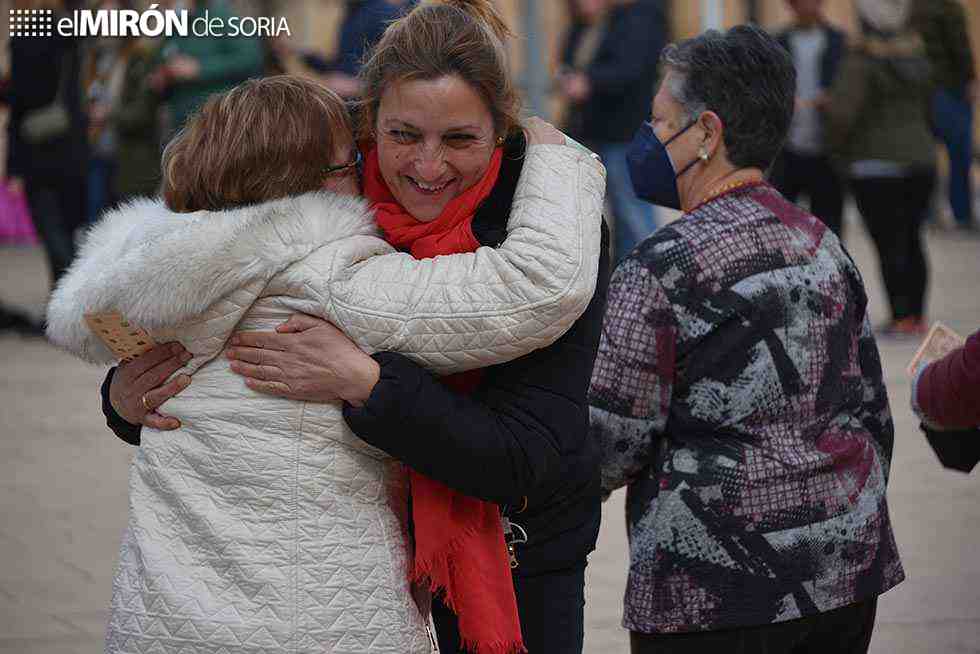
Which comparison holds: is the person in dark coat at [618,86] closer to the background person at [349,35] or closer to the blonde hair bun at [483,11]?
the background person at [349,35]

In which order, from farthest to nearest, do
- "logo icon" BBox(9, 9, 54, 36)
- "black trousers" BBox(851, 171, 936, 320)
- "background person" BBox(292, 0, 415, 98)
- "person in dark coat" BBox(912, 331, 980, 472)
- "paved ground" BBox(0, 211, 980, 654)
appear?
"black trousers" BBox(851, 171, 936, 320), "logo icon" BBox(9, 9, 54, 36), "background person" BBox(292, 0, 415, 98), "paved ground" BBox(0, 211, 980, 654), "person in dark coat" BBox(912, 331, 980, 472)

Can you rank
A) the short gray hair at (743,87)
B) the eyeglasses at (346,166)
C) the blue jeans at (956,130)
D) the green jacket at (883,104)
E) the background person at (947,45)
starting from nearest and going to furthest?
1. the eyeglasses at (346,166)
2. the short gray hair at (743,87)
3. the green jacket at (883,104)
4. the background person at (947,45)
5. the blue jeans at (956,130)

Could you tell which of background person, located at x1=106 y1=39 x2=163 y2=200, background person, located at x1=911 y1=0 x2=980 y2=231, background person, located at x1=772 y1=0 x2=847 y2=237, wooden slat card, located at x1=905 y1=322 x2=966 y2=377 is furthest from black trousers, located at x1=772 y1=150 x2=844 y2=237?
wooden slat card, located at x1=905 y1=322 x2=966 y2=377

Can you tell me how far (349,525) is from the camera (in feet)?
7.93

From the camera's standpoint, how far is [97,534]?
5781 mm

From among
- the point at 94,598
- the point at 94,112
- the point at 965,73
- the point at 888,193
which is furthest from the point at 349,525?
the point at 94,112

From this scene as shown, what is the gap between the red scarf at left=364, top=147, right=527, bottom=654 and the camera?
2494mm

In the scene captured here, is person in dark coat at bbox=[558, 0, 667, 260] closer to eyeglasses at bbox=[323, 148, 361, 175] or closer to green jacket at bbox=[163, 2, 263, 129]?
green jacket at bbox=[163, 2, 263, 129]

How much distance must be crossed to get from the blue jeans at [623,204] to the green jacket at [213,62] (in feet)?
7.31

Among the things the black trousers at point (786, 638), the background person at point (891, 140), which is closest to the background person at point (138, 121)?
the background person at point (891, 140)

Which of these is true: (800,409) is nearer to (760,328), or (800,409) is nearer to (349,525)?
(760,328)

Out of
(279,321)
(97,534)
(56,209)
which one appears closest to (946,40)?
(56,209)

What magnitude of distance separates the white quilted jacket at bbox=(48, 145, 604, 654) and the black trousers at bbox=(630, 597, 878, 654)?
0.70m

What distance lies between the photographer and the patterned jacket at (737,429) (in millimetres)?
2928
